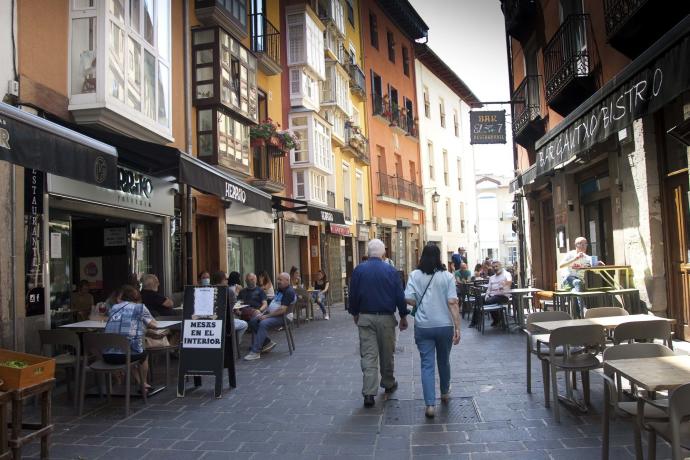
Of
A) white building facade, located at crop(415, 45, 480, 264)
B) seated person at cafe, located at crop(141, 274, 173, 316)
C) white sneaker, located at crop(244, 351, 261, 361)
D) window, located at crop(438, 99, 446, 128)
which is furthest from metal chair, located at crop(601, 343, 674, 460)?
window, located at crop(438, 99, 446, 128)

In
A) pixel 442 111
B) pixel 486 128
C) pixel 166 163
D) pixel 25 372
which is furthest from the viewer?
pixel 442 111

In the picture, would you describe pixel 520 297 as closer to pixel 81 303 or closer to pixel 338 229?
pixel 81 303

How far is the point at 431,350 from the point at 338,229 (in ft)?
53.8

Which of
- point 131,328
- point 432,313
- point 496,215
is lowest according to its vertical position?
point 131,328

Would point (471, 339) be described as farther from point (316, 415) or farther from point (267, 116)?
point (267, 116)

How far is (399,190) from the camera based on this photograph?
95.8 ft

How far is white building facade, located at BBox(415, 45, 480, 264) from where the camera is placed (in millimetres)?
33312

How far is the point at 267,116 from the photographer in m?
17.2

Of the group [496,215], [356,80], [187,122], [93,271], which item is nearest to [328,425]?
[93,271]

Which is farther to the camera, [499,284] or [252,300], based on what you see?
[499,284]

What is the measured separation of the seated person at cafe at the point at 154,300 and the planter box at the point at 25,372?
12.6 feet

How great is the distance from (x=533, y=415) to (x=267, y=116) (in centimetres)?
1349

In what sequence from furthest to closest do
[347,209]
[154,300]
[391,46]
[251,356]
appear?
[391,46], [347,209], [251,356], [154,300]

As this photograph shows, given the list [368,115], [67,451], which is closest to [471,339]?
[67,451]
